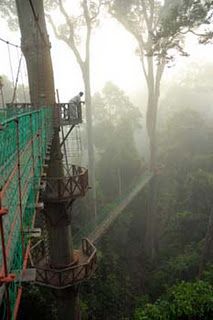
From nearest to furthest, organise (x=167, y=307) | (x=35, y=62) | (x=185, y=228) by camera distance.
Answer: (x=167, y=307) < (x=35, y=62) < (x=185, y=228)

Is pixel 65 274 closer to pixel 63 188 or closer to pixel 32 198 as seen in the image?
pixel 63 188

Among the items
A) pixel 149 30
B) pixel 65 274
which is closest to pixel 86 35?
pixel 149 30

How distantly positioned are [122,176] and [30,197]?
49.9 feet

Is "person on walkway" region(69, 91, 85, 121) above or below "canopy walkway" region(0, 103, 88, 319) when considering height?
above

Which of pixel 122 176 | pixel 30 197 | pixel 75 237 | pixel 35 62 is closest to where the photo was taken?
pixel 30 197

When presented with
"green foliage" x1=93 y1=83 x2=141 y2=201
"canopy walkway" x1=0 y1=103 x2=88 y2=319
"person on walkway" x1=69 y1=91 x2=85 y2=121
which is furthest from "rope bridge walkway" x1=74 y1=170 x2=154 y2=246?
"canopy walkway" x1=0 y1=103 x2=88 y2=319

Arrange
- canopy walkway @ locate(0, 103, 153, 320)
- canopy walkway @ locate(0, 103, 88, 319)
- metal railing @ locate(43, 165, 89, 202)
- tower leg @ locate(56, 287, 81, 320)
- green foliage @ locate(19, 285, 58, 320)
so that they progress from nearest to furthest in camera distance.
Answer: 1. canopy walkway @ locate(0, 103, 88, 319)
2. canopy walkway @ locate(0, 103, 153, 320)
3. metal railing @ locate(43, 165, 89, 202)
4. tower leg @ locate(56, 287, 81, 320)
5. green foliage @ locate(19, 285, 58, 320)

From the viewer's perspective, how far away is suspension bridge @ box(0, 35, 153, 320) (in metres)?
2.03

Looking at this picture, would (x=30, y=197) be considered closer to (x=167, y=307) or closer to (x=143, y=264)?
(x=167, y=307)

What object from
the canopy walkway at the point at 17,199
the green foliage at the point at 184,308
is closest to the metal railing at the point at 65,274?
the green foliage at the point at 184,308

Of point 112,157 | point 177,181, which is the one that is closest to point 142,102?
point 112,157

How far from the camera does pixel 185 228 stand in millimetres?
13688

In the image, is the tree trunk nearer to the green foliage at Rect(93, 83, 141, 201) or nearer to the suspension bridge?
the suspension bridge

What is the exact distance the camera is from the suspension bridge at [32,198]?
6.65ft
